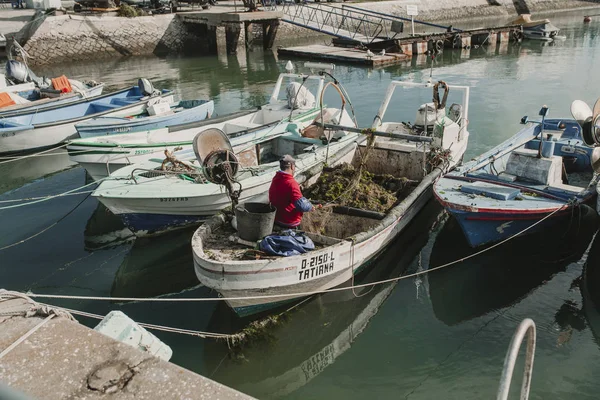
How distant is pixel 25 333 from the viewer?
4.07 m

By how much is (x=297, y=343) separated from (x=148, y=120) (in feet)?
30.9

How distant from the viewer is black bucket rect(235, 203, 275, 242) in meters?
7.38

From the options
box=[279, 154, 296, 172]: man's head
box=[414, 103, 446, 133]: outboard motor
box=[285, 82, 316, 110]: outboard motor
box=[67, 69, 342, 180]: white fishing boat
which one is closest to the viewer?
box=[279, 154, 296, 172]: man's head

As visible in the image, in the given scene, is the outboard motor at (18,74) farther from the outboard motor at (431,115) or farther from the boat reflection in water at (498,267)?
the boat reflection in water at (498,267)

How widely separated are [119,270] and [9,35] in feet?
95.8

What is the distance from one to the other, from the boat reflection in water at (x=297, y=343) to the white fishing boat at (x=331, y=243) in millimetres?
425

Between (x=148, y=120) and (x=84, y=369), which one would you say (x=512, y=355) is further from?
(x=148, y=120)

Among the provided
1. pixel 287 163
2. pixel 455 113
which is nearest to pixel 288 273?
pixel 287 163

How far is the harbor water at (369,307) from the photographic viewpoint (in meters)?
6.64

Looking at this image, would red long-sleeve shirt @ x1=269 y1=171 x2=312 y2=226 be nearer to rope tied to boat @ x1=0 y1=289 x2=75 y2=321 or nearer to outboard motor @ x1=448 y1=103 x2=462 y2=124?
rope tied to boat @ x1=0 y1=289 x2=75 y2=321

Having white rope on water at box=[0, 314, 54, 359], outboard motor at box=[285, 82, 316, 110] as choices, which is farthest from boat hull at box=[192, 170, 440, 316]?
outboard motor at box=[285, 82, 316, 110]

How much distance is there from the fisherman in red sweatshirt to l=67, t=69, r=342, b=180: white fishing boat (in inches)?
190

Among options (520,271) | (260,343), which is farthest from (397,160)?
(260,343)

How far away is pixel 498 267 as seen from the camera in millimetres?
9055
